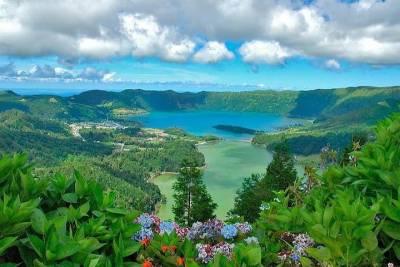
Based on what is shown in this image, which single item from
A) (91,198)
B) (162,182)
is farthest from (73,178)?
(162,182)

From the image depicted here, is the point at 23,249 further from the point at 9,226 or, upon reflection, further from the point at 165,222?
the point at 165,222

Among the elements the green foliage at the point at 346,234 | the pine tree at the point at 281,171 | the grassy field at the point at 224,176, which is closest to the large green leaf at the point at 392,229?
the green foliage at the point at 346,234

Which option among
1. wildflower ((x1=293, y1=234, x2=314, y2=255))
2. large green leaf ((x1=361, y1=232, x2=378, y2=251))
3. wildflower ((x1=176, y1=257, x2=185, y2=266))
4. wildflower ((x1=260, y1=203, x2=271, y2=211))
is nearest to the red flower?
wildflower ((x1=176, y1=257, x2=185, y2=266))

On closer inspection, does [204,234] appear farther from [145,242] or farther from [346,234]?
[346,234]

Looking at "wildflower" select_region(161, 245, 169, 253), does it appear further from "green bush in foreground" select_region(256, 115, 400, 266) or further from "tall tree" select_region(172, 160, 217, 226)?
"tall tree" select_region(172, 160, 217, 226)

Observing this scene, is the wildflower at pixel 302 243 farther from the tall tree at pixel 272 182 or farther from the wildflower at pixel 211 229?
the tall tree at pixel 272 182

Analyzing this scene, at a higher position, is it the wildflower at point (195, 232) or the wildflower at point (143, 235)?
the wildflower at point (143, 235)
